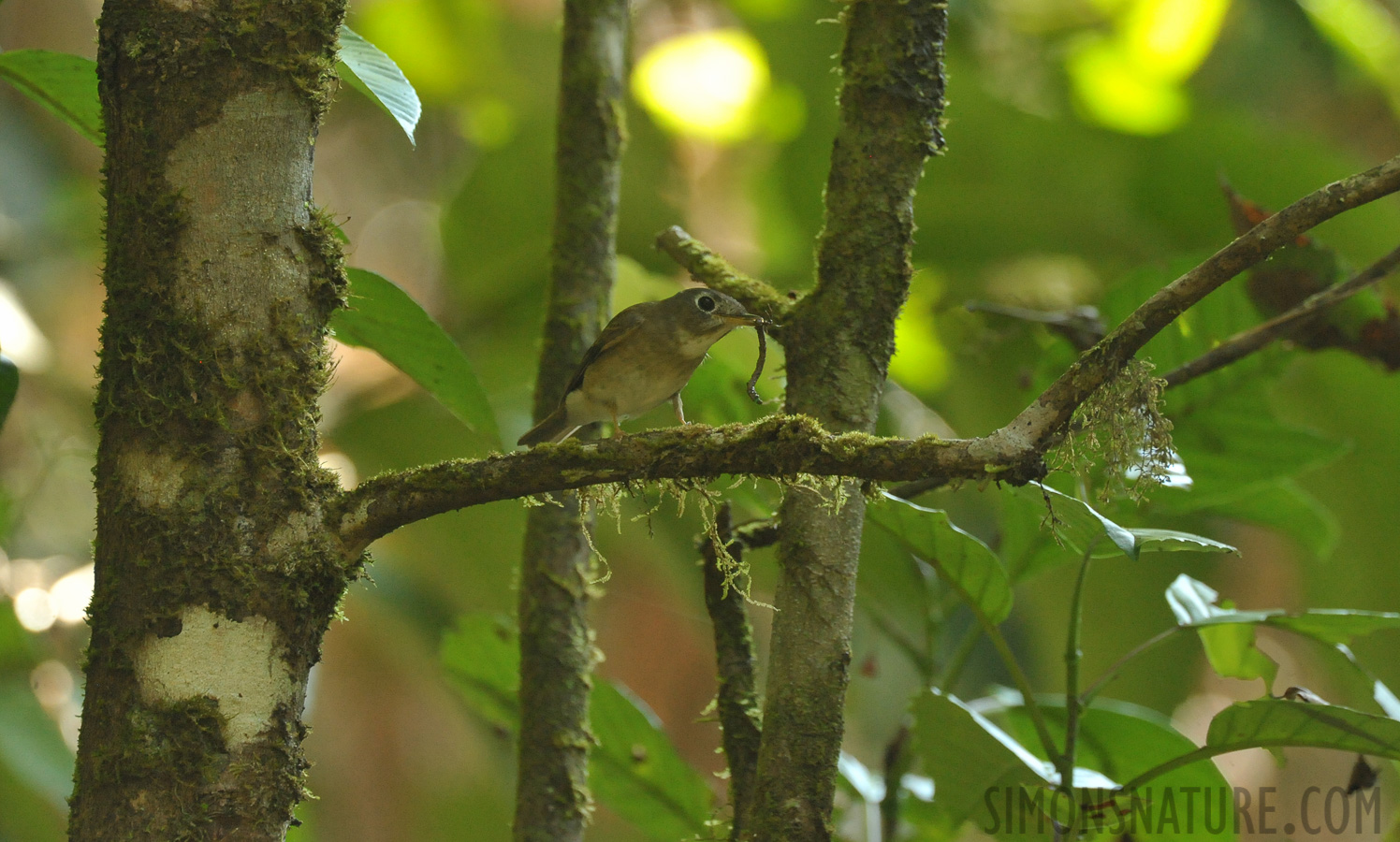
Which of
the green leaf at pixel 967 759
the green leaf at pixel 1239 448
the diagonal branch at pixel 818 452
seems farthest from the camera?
the green leaf at pixel 1239 448

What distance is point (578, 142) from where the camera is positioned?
199 centimetres

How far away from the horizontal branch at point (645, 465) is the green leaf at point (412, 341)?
38cm

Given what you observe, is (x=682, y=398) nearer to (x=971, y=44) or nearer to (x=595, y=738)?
(x=595, y=738)

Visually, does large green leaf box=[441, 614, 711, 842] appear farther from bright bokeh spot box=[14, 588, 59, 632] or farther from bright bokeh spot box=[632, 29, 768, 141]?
bright bokeh spot box=[632, 29, 768, 141]

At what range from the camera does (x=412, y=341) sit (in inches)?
57.6

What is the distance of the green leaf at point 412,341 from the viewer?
1.42 m

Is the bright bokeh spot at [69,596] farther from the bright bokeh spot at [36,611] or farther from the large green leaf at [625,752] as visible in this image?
the large green leaf at [625,752]

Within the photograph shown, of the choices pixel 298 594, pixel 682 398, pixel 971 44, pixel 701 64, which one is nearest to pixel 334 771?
pixel 701 64

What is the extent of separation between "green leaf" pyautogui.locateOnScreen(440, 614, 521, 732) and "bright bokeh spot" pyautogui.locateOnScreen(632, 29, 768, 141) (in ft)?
11.2

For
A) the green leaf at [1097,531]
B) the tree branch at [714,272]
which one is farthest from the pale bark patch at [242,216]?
the green leaf at [1097,531]

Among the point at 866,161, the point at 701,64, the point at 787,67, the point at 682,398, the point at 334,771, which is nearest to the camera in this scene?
the point at 866,161

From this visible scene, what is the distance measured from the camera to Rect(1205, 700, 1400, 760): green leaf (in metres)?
1.41

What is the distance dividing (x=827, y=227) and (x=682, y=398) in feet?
2.17

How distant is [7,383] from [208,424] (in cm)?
70
